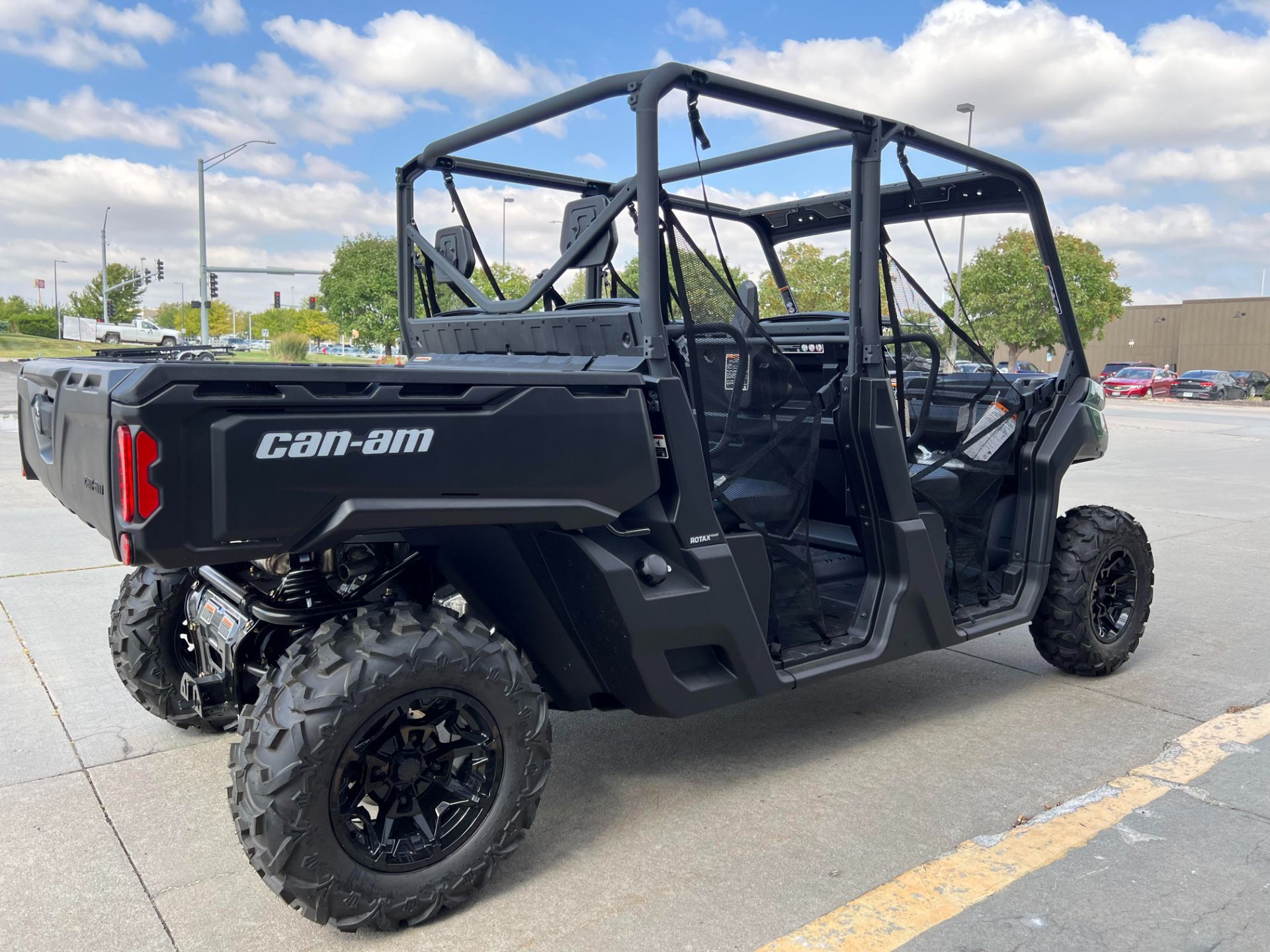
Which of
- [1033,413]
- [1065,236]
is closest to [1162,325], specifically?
[1065,236]

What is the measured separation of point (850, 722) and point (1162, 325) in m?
73.0

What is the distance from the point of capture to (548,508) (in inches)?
113

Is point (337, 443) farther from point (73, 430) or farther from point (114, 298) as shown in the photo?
point (114, 298)

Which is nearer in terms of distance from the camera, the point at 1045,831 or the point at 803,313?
the point at 1045,831

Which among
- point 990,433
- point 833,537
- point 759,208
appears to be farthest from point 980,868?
point 759,208

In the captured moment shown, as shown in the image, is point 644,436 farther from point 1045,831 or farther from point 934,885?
point 1045,831

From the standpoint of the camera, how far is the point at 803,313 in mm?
4473

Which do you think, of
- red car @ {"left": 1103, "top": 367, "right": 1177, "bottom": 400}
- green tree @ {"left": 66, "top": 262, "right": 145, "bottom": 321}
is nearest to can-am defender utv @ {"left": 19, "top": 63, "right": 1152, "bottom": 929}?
red car @ {"left": 1103, "top": 367, "right": 1177, "bottom": 400}

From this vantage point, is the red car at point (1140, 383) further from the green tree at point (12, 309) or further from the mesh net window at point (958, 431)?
the green tree at point (12, 309)

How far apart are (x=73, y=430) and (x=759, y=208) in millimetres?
3674

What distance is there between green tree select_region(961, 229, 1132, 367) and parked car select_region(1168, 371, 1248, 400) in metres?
3.72

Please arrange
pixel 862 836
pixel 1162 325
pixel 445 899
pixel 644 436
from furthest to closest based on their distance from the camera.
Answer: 1. pixel 1162 325
2. pixel 862 836
3. pixel 644 436
4. pixel 445 899

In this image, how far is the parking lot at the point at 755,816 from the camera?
9.03 feet

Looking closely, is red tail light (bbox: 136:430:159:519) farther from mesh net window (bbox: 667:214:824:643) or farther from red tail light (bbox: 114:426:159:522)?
mesh net window (bbox: 667:214:824:643)
